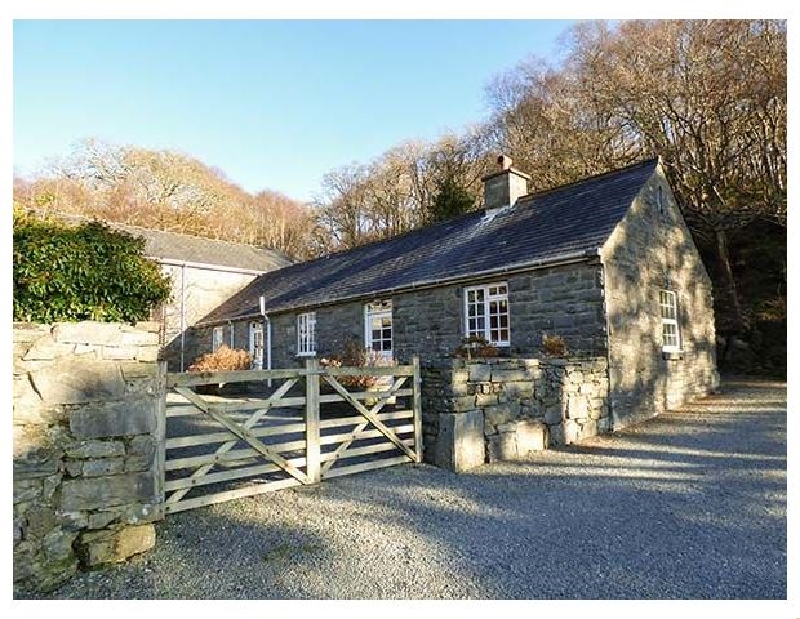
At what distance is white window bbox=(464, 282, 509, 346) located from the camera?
10.7 m

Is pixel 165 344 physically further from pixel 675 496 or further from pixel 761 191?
pixel 761 191

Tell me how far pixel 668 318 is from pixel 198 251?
856 inches

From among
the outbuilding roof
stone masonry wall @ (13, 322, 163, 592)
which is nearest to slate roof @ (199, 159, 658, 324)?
the outbuilding roof

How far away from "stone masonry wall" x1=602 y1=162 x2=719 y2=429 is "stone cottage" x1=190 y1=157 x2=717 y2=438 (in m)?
0.04

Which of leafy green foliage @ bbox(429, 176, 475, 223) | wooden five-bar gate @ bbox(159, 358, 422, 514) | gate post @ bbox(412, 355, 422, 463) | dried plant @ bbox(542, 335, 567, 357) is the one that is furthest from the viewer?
leafy green foliage @ bbox(429, 176, 475, 223)

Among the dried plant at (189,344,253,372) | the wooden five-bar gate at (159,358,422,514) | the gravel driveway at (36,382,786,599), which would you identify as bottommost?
the gravel driveway at (36,382,786,599)

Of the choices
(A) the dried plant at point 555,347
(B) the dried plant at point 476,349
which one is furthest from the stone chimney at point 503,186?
(A) the dried plant at point 555,347

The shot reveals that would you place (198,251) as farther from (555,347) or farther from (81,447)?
(81,447)

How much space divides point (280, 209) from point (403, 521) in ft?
109

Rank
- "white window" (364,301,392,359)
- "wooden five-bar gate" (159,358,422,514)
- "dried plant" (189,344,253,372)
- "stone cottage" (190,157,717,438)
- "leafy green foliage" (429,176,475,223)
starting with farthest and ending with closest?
"leafy green foliage" (429,176,475,223) → "dried plant" (189,344,253,372) → "white window" (364,301,392,359) → "stone cottage" (190,157,717,438) → "wooden five-bar gate" (159,358,422,514)

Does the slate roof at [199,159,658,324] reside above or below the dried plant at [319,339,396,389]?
above

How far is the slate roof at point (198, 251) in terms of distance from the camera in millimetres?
22594

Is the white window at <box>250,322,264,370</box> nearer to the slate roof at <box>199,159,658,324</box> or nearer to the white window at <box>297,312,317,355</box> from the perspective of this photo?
the slate roof at <box>199,159,658,324</box>

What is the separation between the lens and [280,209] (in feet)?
115
